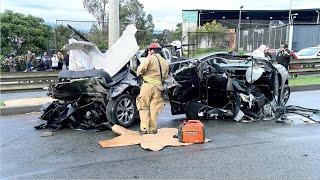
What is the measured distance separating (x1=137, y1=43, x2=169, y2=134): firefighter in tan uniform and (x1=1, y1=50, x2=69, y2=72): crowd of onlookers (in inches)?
399

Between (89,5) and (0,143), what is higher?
(89,5)

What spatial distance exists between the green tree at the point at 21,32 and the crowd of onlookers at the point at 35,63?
19.3ft

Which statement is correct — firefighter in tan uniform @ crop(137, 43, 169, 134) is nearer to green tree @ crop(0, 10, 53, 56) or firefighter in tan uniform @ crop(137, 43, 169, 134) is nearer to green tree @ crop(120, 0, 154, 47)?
green tree @ crop(120, 0, 154, 47)

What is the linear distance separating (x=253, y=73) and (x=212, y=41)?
1187 centimetres

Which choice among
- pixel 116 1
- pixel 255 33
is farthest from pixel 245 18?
pixel 116 1

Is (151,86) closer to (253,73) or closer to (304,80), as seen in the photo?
(253,73)

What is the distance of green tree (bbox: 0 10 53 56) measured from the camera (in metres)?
29.2

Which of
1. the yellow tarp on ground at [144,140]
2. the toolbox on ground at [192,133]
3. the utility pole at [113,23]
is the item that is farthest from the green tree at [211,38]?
the toolbox on ground at [192,133]

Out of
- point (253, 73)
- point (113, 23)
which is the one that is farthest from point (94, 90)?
point (253, 73)

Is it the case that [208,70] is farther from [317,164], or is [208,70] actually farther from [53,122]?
[317,164]

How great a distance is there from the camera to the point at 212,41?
2162 centimetres

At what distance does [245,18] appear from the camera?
57.2 m

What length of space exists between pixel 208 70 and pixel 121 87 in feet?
6.97

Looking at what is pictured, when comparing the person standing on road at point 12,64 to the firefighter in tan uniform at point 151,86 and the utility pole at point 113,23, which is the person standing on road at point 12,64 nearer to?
the utility pole at point 113,23
